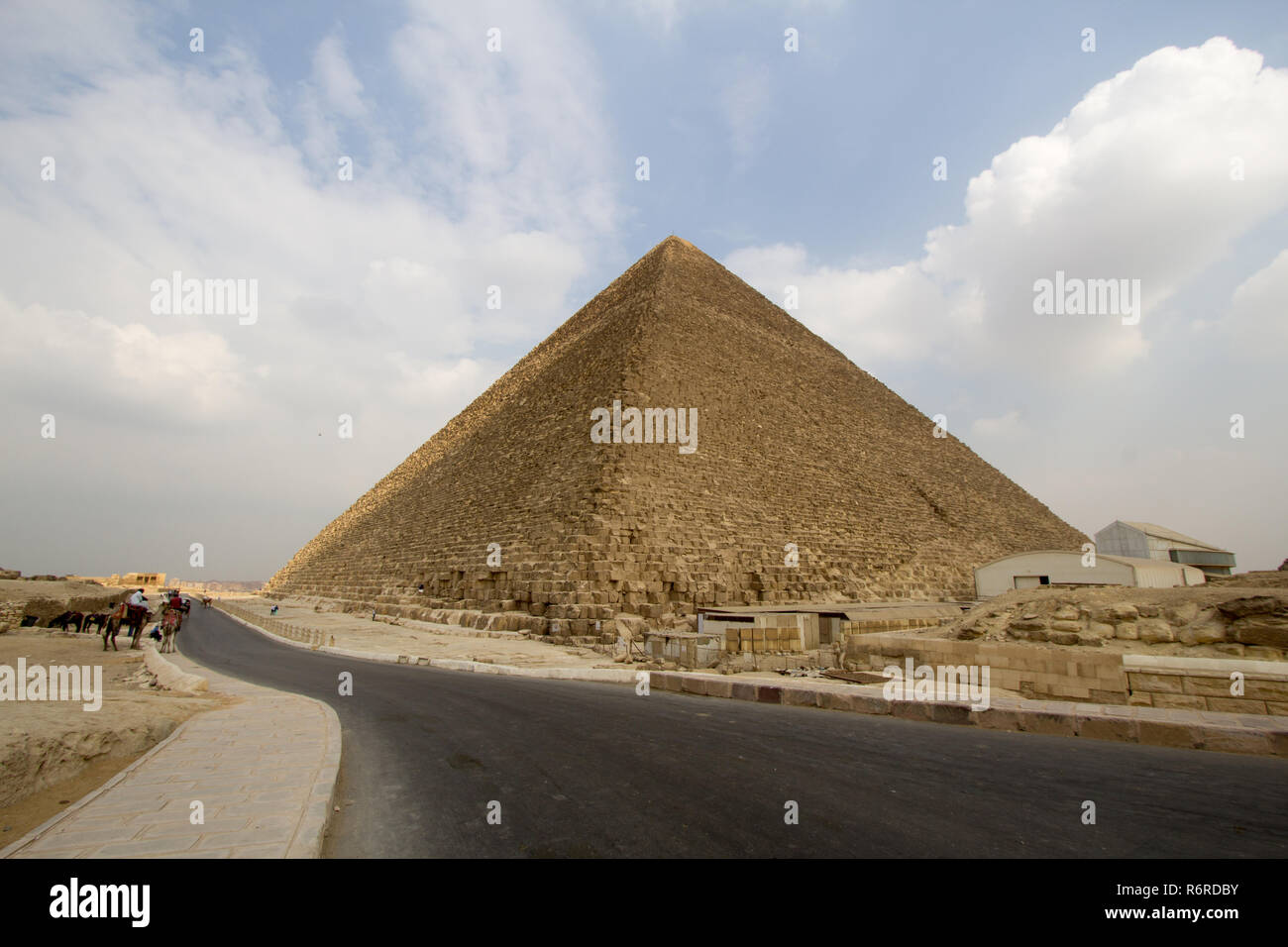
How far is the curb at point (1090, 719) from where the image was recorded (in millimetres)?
4406

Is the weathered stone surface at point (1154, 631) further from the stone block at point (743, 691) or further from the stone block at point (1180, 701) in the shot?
the stone block at point (743, 691)

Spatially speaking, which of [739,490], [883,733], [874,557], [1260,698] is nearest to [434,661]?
[883,733]

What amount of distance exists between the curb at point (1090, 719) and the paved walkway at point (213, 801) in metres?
4.82

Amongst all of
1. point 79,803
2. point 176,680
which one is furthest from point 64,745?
point 176,680

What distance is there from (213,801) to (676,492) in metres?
16.5

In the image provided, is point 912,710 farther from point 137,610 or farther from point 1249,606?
point 137,610

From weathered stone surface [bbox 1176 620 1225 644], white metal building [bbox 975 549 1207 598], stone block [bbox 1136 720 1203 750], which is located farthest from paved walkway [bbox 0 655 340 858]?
white metal building [bbox 975 549 1207 598]

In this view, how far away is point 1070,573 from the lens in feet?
66.6

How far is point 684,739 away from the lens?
443 centimetres

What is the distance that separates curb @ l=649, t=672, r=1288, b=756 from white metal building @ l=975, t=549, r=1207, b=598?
51.5ft

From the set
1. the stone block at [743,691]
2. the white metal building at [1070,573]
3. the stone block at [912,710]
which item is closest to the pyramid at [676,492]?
the white metal building at [1070,573]

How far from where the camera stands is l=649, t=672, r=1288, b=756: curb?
4406 mm

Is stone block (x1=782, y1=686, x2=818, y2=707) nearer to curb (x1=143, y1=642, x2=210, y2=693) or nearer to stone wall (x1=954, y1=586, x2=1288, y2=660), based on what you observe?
stone wall (x1=954, y1=586, x2=1288, y2=660)
